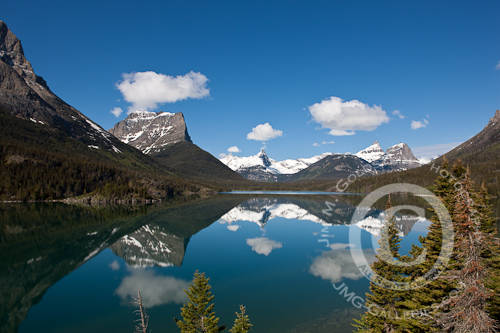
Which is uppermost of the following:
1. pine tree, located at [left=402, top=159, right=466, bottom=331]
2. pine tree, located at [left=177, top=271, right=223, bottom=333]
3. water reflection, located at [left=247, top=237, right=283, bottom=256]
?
pine tree, located at [left=402, top=159, right=466, bottom=331]

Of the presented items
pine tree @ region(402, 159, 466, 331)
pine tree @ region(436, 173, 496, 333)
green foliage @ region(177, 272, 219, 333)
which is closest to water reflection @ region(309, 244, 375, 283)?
pine tree @ region(402, 159, 466, 331)

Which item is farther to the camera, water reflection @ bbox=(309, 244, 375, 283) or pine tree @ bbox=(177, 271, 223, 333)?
water reflection @ bbox=(309, 244, 375, 283)

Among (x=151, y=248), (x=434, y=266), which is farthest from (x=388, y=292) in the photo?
(x=151, y=248)

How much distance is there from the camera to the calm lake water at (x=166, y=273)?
30250mm

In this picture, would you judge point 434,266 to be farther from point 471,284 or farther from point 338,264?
point 338,264

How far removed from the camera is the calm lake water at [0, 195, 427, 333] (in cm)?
3025

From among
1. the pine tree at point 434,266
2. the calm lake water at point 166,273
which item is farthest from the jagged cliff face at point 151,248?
the pine tree at point 434,266

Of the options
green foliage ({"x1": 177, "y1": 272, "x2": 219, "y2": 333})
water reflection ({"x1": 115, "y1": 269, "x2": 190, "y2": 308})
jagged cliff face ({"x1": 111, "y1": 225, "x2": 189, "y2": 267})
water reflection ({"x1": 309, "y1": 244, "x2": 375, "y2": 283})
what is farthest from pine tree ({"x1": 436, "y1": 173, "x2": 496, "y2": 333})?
jagged cliff face ({"x1": 111, "y1": 225, "x2": 189, "y2": 267})

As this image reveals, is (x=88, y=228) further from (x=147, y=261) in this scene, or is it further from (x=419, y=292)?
(x=419, y=292)

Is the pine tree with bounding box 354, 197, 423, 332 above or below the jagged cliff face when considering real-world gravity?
above

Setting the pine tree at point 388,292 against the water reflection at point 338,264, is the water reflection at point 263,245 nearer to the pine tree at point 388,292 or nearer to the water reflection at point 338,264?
the water reflection at point 338,264

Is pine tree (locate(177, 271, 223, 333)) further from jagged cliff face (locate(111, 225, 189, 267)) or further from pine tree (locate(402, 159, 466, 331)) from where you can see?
jagged cliff face (locate(111, 225, 189, 267))

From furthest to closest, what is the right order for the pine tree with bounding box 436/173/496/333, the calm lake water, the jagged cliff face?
the jagged cliff face, the calm lake water, the pine tree with bounding box 436/173/496/333

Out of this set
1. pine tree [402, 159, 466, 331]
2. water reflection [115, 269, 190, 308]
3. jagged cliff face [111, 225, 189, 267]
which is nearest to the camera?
pine tree [402, 159, 466, 331]
